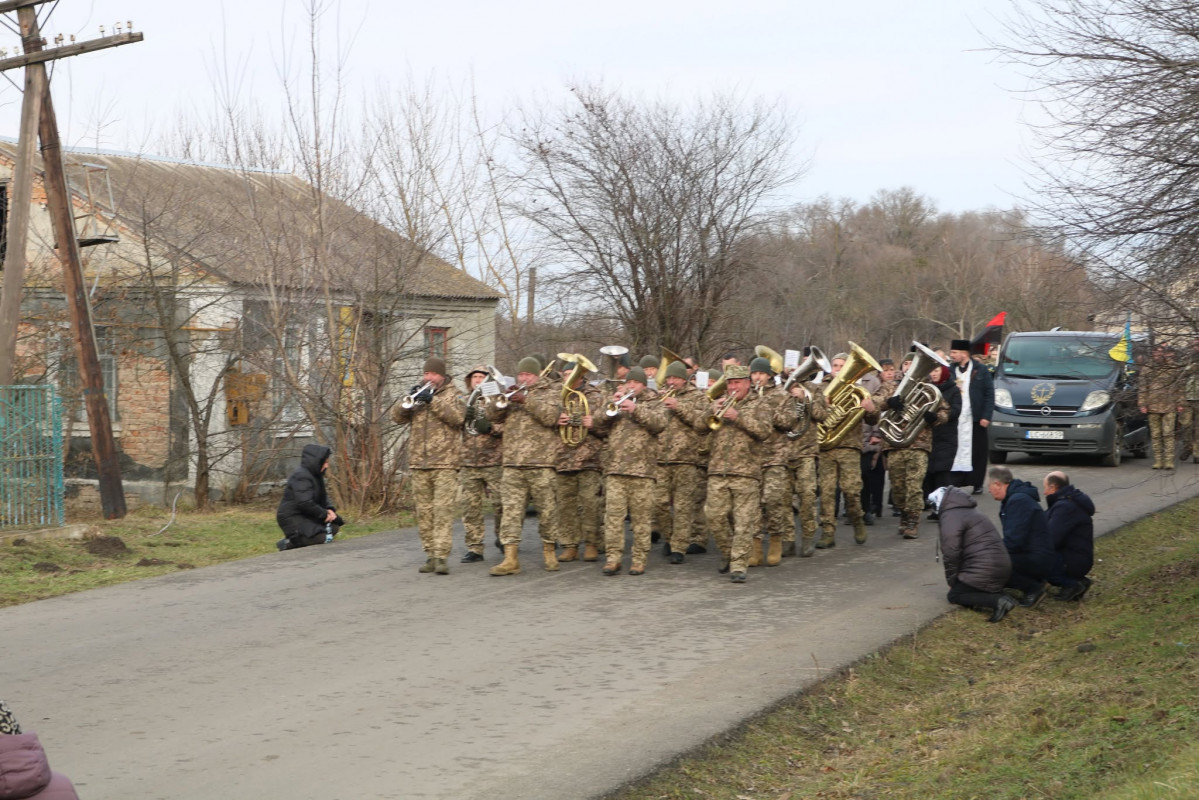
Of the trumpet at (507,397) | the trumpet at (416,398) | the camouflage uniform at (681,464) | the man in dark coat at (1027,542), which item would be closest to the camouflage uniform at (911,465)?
the camouflage uniform at (681,464)

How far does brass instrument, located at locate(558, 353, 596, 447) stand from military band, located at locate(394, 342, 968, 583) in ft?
0.05

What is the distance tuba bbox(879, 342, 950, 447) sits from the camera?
1388 cm

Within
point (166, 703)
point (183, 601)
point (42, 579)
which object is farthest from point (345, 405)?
point (166, 703)

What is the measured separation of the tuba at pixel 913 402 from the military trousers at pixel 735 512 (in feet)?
8.99

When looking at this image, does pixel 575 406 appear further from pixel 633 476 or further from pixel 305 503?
pixel 305 503

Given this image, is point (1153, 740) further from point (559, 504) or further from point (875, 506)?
point (875, 506)

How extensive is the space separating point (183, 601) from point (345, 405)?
6.51 metres

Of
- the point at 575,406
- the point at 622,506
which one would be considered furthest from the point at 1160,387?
the point at 575,406

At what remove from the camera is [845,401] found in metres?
13.7

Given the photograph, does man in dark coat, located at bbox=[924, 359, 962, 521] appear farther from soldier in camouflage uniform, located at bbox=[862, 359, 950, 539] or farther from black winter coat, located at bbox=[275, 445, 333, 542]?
black winter coat, located at bbox=[275, 445, 333, 542]

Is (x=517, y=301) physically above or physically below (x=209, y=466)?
above

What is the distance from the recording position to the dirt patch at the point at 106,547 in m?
14.6

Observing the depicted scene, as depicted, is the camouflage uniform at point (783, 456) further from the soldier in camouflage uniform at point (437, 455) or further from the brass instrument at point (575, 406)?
the soldier in camouflage uniform at point (437, 455)

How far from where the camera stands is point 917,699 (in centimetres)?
830
